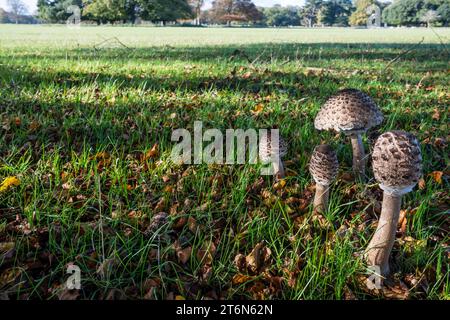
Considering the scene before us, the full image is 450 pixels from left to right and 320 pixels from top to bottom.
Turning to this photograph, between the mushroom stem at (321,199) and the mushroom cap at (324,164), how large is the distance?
0.08 m

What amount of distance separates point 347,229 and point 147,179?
168 centimetres

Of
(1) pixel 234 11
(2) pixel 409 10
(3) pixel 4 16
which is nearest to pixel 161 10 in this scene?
(1) pixel 234 11

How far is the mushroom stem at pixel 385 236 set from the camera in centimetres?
217

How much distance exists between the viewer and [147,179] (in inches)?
125

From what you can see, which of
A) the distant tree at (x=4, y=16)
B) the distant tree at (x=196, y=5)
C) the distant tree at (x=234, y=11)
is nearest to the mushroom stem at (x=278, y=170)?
the distant tree at (x=196, y=5)

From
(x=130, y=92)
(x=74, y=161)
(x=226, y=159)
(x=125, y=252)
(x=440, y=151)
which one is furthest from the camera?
(x=130, y=92)

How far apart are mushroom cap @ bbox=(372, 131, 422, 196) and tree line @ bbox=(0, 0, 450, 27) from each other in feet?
220

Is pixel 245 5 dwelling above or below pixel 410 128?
above

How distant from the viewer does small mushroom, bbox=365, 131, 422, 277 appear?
2.01 m

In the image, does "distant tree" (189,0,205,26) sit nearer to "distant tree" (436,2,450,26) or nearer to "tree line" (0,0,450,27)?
"tree line" (0,0,450,27)

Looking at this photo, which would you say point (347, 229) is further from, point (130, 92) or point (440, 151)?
point (130, 92)

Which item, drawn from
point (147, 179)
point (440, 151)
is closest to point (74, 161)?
point (147, 179)

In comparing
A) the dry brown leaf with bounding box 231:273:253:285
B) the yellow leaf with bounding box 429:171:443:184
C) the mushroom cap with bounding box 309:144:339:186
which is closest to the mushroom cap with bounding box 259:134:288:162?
the mushroom cap with bounding box 309:144:339:186

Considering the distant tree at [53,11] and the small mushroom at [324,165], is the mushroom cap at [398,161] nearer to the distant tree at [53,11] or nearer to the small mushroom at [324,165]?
the small mushroom at [324,165]
